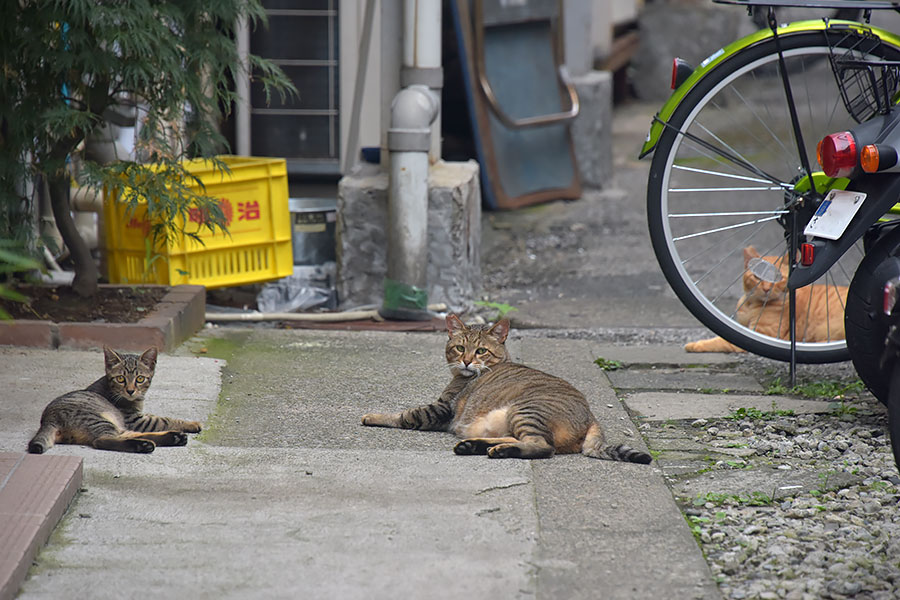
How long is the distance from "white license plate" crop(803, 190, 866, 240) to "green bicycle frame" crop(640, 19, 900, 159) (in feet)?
2.60

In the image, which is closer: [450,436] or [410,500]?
[410,500]

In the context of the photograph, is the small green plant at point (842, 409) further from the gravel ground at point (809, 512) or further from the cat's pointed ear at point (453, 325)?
the cat's pointed ear at point (453, 325)

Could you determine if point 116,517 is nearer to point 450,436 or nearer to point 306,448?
point 306,448

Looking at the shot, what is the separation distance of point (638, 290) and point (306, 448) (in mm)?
3559

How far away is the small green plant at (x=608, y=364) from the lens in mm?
4855

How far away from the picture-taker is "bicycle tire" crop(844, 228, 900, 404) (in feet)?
11.4

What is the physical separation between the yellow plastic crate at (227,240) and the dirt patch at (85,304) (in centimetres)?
31

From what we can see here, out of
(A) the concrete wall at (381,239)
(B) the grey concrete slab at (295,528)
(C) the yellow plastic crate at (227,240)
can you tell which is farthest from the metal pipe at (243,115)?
(B) the grey concrete slab at (295,528)

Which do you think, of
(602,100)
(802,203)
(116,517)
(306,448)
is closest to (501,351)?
(306,448)

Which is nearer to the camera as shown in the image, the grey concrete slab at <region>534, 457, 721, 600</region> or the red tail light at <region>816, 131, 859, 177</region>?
the grey concrete slab at <region>534, 457, 721, 600</region>

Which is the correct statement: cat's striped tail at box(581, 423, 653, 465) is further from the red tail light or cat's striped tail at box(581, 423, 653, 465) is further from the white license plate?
the red tail light

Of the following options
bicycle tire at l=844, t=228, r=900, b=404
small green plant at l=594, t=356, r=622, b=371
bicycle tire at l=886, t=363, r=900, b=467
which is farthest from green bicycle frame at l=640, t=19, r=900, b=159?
bicycle tire at l=886, t=363, r=900, b=467

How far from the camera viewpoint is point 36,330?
468 cm

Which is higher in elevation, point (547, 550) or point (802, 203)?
point (802, 203)
